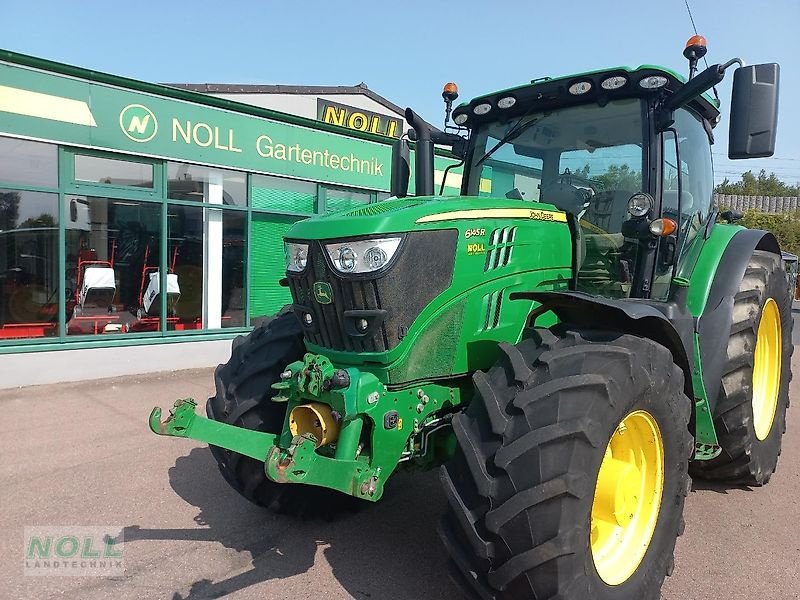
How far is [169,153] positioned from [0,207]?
6.27ft

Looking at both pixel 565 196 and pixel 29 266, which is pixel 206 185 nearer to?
pixel 29 266

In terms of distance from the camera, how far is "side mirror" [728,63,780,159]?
3.03 m

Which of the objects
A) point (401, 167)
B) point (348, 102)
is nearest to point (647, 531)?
point (401, 167)

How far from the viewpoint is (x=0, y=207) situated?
680 cm

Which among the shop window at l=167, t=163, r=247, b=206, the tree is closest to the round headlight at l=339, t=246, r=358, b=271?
the shop window at l=167, t=163, r=247, b=206

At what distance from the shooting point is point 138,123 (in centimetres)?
732

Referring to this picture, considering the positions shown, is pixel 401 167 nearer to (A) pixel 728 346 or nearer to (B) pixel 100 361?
(A) pixel 728 346

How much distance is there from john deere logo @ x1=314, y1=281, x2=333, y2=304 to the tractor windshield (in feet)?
4.89

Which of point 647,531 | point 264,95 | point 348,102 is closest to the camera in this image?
point 647,531

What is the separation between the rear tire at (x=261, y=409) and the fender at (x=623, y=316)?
134 centimetres

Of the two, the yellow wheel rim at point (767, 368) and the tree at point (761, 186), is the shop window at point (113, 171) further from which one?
the tree at point (761, 186)

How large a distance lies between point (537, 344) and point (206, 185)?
6.65 m

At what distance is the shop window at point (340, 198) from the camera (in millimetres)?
9656

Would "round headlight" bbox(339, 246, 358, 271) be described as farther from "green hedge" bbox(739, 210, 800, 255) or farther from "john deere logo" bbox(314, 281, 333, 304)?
"green hedge" bbox(739, 210, 800, 255)
